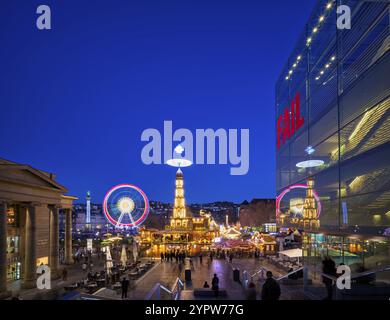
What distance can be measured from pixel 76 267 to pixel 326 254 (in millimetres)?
28966

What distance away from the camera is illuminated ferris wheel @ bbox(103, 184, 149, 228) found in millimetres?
59125

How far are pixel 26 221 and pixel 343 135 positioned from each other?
25.9m

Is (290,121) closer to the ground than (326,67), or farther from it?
closer to the ground

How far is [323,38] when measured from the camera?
28.3 m

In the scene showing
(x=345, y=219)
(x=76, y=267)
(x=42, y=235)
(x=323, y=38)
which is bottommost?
(x=76, y=267)

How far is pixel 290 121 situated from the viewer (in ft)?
130

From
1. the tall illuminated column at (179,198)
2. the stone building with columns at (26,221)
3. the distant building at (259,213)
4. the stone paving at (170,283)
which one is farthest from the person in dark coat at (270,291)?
the distant building at (259,213)

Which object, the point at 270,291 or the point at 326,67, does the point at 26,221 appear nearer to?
the point at 270,291

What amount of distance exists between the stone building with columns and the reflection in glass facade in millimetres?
22535

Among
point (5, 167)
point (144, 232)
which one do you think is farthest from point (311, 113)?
point (144, 232)

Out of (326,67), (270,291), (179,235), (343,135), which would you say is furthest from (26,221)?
(179,235)

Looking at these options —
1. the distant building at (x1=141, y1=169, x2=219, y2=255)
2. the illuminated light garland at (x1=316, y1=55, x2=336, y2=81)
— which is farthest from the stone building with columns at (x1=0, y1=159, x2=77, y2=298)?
the distant building at (x1=141, y1=169, x2=219, y2=255)

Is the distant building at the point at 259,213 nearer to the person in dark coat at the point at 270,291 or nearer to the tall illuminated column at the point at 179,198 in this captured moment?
the tall illuminated column at the point at 179,198
